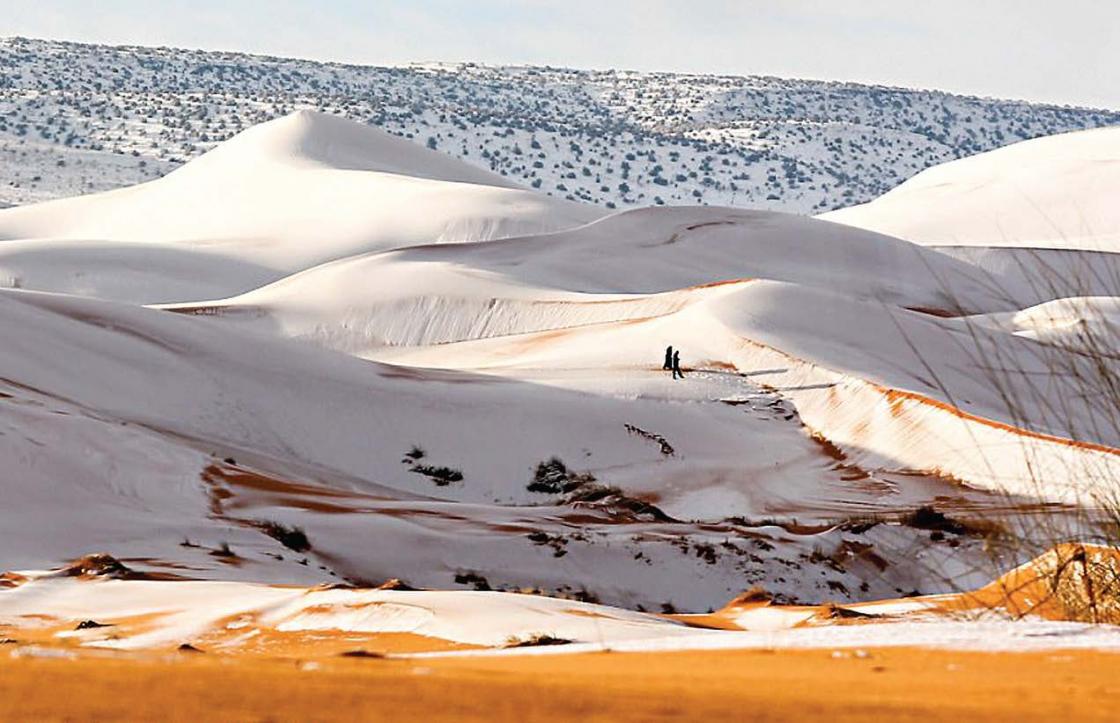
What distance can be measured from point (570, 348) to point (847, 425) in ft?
25.4

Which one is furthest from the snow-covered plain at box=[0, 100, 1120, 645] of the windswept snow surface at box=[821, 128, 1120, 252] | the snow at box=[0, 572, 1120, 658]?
the windswept snow surface at box=[821, 128, 1120, 252]

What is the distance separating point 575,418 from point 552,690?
22.4m

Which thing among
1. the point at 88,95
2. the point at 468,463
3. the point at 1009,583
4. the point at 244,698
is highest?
the point at 88,95

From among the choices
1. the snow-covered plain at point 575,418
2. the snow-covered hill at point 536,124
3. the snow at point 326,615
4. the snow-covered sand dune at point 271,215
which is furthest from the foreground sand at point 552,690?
the snow-covered hill at point 536,124

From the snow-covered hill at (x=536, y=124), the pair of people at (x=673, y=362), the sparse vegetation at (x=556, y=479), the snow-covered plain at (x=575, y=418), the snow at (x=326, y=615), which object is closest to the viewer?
the snow at (x=326, y=615)

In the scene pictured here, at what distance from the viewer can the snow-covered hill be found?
96.9m

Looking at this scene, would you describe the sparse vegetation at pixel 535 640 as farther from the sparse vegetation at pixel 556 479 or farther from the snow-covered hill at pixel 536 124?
the snow-covered hill at pixel 536 124

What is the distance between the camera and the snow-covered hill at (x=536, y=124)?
9688cm

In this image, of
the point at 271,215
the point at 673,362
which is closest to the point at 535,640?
the point at 673,362

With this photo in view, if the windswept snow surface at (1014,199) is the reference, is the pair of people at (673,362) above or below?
below

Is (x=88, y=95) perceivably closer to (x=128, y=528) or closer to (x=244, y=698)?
(x=128, y=528)

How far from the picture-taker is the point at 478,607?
9.52 metres

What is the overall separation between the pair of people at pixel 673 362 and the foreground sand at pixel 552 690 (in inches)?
968

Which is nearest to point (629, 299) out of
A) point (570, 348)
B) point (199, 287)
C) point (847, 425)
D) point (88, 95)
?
point (570, 348)
